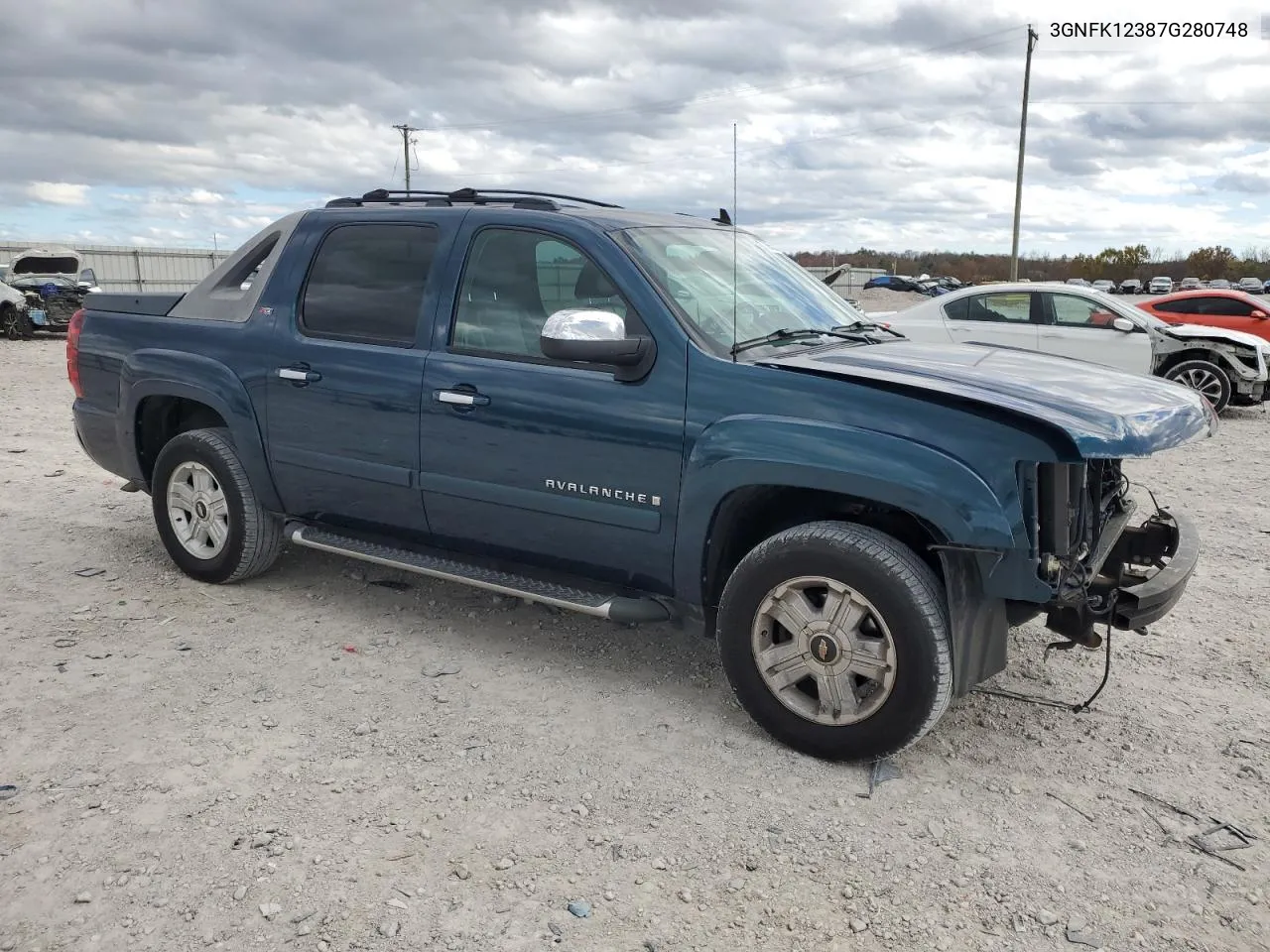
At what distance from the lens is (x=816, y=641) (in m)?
3.41

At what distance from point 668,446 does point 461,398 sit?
0.95 metres

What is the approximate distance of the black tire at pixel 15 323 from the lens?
1972 cm

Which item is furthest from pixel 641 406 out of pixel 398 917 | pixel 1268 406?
pixel 1268 406

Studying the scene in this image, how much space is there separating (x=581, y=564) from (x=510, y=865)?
4.37 feet

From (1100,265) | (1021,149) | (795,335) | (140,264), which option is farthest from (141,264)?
(1100,265)

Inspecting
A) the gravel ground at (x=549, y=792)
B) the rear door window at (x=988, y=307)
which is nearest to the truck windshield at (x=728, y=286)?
the gravel ground at (x=549, y=792)

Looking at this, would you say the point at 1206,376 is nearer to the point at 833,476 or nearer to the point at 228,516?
the point at 833,476

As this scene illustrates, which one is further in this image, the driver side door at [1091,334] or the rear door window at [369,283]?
the driver side door at [1091,334]

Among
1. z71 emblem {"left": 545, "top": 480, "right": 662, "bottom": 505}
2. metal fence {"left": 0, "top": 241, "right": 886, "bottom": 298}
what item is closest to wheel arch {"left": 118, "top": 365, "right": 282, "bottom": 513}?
z71 emblem {"left": 545, "top": 480, "right": 662, "bottom": 505}

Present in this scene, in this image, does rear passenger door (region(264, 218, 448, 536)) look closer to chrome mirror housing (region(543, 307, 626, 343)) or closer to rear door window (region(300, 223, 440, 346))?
rear door window (region(300, 223, 440, 346))

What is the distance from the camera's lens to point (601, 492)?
3.80 m

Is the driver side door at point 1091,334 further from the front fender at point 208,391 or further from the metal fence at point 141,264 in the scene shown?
the metal fence at point 141,264

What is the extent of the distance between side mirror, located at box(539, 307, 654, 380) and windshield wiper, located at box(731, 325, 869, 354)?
0.40 meters

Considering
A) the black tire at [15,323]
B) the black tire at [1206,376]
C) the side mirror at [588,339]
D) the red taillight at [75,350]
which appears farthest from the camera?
the black tire at [15,323]
